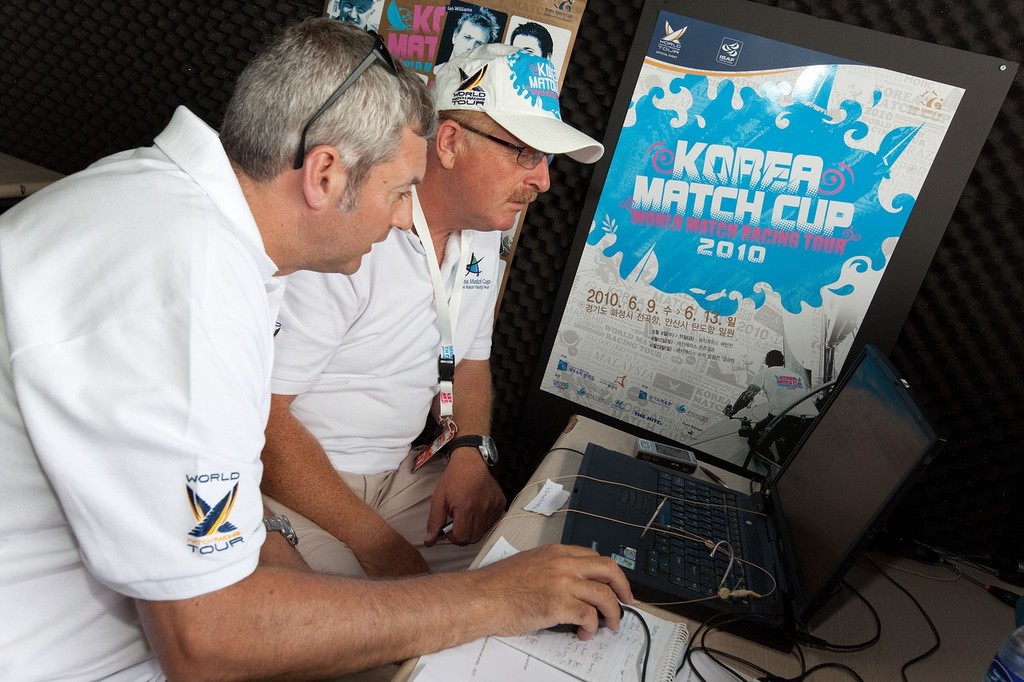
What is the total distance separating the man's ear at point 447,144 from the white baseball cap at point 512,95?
45mm

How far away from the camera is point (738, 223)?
1895 mm

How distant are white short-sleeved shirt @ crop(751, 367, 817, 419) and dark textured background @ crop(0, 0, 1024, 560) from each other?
0.23 meters

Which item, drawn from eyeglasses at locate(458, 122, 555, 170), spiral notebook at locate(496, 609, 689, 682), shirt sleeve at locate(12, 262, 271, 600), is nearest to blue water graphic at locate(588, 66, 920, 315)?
eyeglasses at locate(458, 122, 555, 170)

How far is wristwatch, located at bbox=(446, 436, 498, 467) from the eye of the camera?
1.89 meters

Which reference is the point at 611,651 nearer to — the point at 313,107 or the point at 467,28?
the point at 313,107

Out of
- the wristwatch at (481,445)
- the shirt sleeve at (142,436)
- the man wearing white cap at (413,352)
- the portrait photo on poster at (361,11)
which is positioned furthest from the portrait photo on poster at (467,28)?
the shirt sleeve at (142,436)

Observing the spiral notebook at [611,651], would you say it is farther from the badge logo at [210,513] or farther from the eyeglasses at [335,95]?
the eyeglasses at [335,95]

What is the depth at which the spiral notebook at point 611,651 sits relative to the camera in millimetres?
1053

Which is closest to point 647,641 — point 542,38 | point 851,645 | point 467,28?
point 851,645

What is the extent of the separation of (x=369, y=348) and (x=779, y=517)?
92 cm

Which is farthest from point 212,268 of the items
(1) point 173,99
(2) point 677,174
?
(1) point 173,99

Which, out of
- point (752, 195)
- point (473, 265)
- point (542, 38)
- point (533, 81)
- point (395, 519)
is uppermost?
point (542, 38)

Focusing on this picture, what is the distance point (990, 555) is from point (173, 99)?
2.65 metres

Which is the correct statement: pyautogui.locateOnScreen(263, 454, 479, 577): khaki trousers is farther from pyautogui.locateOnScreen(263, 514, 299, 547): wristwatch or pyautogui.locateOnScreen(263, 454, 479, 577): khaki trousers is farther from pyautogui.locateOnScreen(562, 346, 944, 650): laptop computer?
pyautogui.locateOnScreen(562, 346, 944, 650): laptop computer
